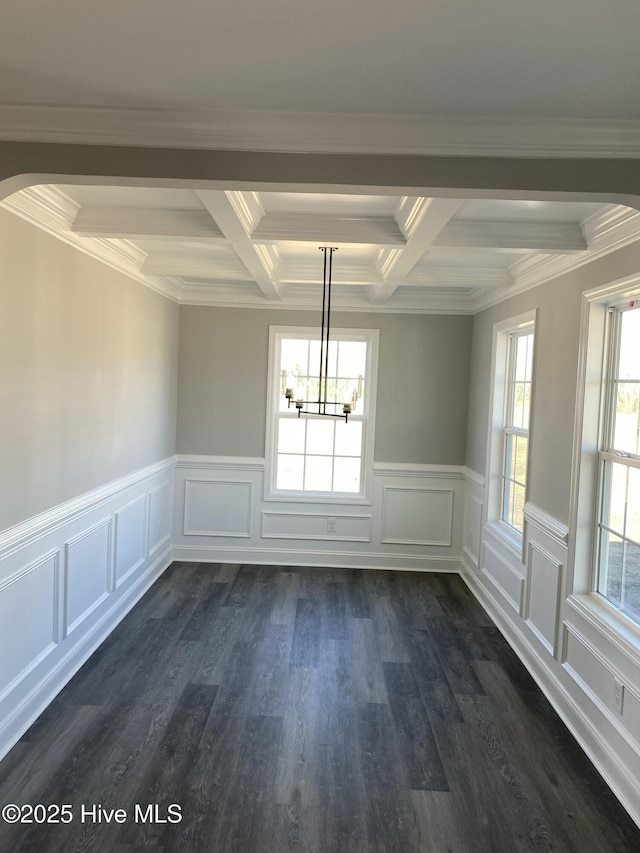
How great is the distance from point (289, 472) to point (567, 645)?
120 inches

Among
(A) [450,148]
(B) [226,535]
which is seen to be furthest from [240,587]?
(A) [450,148]

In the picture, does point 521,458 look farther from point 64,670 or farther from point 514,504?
point 64,670

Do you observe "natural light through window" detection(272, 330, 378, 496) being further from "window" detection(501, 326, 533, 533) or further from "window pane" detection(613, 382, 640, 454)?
"window pane" detection(613, 382, 640, 454)

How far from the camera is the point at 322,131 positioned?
1812 millimetres

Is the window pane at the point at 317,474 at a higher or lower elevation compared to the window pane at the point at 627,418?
lower

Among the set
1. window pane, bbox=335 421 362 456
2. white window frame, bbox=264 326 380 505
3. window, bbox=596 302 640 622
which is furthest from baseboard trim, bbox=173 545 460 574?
window, bbox=596 302 640 622

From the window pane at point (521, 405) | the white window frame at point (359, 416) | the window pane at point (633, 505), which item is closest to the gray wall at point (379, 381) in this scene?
the white window frame at point (359, 416)

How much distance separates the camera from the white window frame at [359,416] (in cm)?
522

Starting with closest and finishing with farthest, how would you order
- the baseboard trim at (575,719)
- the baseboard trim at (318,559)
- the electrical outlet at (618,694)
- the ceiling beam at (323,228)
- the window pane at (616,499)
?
the baseboard trim at (575,719) < the electrical outlet at (618,694) < the window pane at (616,499) < the ceiling beam at (323,228) < the baseboard trim at (318,559)

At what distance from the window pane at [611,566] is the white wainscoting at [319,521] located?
2.39 metres

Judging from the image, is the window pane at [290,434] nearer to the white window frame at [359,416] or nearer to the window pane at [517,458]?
the white window frame at [359,416]

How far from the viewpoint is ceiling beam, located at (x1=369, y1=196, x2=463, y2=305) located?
2346 mm

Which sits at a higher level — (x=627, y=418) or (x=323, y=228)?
(x=323, y=228)

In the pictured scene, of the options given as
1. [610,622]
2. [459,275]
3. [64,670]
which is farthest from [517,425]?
[64,670]
